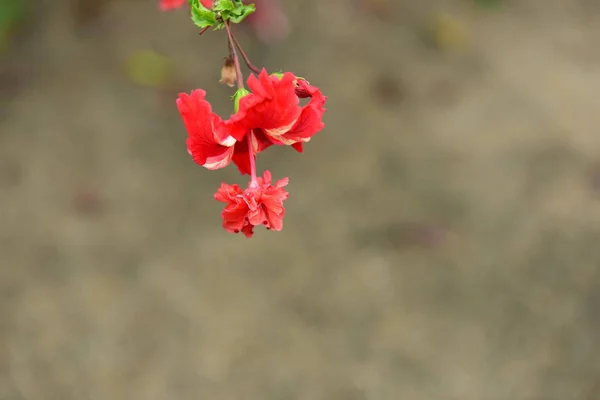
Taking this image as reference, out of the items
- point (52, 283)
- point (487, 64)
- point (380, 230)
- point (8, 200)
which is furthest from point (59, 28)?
point (487, 64)

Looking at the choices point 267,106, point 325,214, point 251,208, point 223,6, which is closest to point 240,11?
point 223,6

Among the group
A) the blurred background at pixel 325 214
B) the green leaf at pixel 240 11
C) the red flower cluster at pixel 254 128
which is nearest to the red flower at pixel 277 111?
the red flower cluster at pixel 254 128

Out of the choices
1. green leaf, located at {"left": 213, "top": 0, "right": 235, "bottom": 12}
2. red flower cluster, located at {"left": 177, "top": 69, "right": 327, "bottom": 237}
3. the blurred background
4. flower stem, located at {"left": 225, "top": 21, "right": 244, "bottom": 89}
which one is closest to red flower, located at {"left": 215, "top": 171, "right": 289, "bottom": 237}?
red flower cluster, located at {"left": 177, "top": 69, "right": 327, "bottom": 237}

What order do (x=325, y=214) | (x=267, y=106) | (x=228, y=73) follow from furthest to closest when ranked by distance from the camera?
(x=325, y=214) → (x=228, y=73) → (x=267, y=106)

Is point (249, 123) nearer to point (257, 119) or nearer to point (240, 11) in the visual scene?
point (257, 119)

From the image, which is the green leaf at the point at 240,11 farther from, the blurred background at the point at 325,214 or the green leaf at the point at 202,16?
the blurred background at the point at 325,214

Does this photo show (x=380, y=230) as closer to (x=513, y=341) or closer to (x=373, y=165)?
(x=373, y=165)
